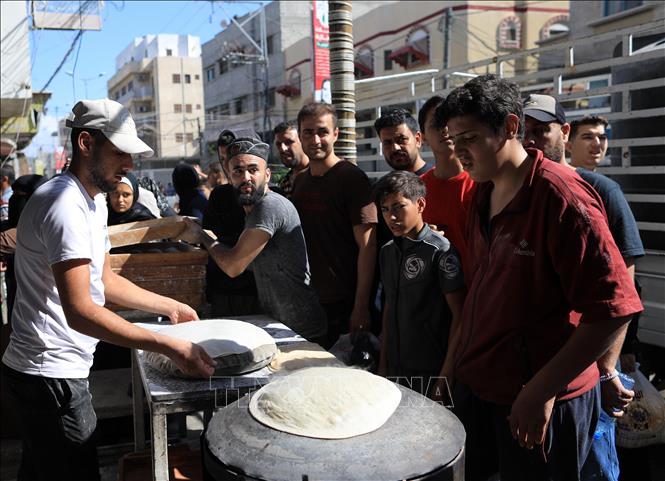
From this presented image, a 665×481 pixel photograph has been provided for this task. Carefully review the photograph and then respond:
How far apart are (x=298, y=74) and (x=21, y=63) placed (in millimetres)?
20784

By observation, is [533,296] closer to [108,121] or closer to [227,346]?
[227,346]

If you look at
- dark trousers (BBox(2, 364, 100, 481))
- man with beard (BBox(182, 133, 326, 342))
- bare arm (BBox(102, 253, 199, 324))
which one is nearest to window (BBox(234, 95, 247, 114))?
man with beard (BBox(182, 133, 326, 342))

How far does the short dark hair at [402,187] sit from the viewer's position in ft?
9.45

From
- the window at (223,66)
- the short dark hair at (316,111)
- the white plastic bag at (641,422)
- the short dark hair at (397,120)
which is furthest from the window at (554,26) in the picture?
the white plastic bag at (641,422)

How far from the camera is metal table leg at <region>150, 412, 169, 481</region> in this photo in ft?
6.49

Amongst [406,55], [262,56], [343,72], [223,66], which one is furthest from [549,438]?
[223,66]

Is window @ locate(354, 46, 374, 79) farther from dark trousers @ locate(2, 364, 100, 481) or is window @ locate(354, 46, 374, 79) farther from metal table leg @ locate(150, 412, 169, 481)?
metal table leg @ locate(150, 412, 169, 481)

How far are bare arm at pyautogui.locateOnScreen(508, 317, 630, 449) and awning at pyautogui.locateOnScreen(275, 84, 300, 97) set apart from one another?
32365 millimetres

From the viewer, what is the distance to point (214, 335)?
2.27 meters

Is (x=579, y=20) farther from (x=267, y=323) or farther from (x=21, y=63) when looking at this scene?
(x=267, y=323)

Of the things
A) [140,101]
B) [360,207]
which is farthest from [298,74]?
[140,101]

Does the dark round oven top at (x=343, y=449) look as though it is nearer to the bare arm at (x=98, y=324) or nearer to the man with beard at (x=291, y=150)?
the bare arm at (x=98, y=324)

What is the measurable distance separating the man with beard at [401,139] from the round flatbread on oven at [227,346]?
177cm

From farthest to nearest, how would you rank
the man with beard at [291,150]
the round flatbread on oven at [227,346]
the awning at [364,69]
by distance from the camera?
the awning at [364,69] → the man with beard at [291,150] → the round flatbread on oven at [227,346]
